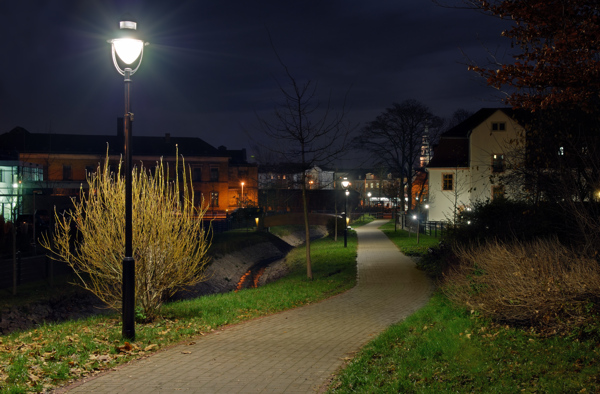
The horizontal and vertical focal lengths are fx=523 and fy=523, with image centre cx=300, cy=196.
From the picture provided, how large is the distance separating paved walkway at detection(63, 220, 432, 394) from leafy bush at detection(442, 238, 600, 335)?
6.93ft

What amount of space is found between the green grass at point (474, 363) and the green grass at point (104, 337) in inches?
122

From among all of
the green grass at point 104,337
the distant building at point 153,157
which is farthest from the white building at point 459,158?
the green grass at point 104,337

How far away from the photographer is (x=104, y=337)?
8039 mm

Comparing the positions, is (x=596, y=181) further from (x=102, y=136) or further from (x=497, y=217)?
(x=102, y=136)

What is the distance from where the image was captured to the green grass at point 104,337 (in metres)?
6.18

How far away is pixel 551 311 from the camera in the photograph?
21.5ft

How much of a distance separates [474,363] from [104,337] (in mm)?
5428

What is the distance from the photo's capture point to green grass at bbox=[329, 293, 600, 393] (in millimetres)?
5062

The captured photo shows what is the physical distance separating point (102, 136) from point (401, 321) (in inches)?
2710

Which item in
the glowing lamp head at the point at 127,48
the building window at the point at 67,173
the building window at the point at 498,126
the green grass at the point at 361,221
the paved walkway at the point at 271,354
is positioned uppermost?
the building window at the point at 498,126

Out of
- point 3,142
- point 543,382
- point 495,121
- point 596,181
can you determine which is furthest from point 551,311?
point 3,142

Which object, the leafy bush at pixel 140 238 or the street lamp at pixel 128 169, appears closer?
the street lamp at pixel 128 169

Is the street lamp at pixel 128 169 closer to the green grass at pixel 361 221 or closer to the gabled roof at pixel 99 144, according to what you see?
the green grass at pixel 361 221

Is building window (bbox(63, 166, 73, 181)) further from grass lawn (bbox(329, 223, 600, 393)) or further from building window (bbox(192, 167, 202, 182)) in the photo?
grass lawn (bbox(329, 223, 600, 393))
